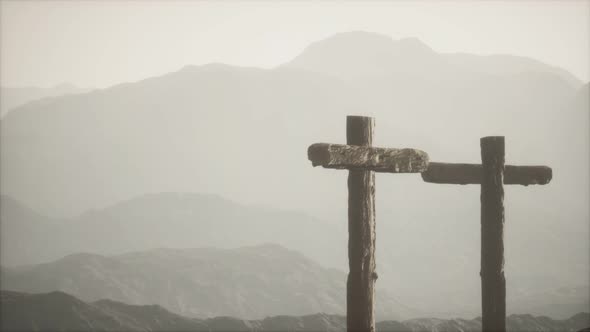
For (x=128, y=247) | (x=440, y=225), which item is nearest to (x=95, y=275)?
(x=128, y=247)

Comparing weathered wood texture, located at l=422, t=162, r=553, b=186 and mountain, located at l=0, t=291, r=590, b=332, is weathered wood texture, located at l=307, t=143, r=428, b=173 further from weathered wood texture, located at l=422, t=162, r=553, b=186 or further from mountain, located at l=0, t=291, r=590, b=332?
mountain, located at l=0, t=291, r=590, b=332

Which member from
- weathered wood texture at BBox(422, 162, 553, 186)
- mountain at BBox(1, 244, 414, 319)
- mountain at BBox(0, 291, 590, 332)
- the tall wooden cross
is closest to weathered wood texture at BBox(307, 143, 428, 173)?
the tall wooden cross

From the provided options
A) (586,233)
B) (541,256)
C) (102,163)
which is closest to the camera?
(541,256)

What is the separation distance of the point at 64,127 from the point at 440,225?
101 metres

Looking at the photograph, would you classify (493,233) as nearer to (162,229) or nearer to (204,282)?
(204,282)

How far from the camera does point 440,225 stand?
4621 inches

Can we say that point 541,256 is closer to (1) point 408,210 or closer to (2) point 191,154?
(1) point 408,210

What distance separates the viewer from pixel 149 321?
2267 cm

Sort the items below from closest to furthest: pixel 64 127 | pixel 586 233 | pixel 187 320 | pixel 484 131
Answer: pixel 187 320 → pixel 586 233 → pixel 64 127 → pixel 484 131

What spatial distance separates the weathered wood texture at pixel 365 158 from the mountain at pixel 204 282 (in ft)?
169

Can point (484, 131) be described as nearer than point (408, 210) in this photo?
No

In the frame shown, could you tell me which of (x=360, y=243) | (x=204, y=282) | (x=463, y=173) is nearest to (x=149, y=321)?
(x=463, y=173)

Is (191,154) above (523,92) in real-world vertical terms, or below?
below

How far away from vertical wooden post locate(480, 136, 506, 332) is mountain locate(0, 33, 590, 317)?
76.9m
